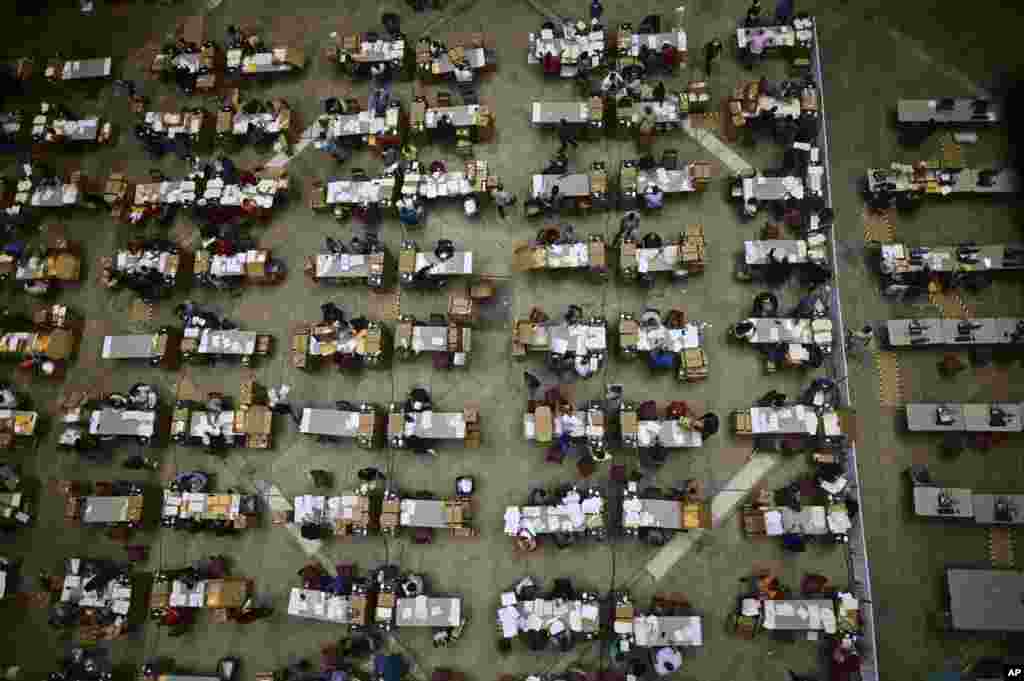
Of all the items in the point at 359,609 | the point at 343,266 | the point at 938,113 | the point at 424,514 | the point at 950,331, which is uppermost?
the point at 938,113

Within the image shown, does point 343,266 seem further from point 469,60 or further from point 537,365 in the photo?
point 469,60

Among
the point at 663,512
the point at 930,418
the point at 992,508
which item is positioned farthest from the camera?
the point at 930,418

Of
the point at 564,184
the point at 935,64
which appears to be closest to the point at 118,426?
the point at 564,184

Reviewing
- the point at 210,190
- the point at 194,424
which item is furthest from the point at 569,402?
the point at 210,190

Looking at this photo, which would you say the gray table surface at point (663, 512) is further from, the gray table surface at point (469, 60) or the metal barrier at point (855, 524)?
the gray table surface at point (469, 60)

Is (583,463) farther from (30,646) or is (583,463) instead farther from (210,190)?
(30,646)

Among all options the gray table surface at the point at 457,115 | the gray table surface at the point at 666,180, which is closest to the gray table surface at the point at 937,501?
the gray table surface at the point at 666,180
